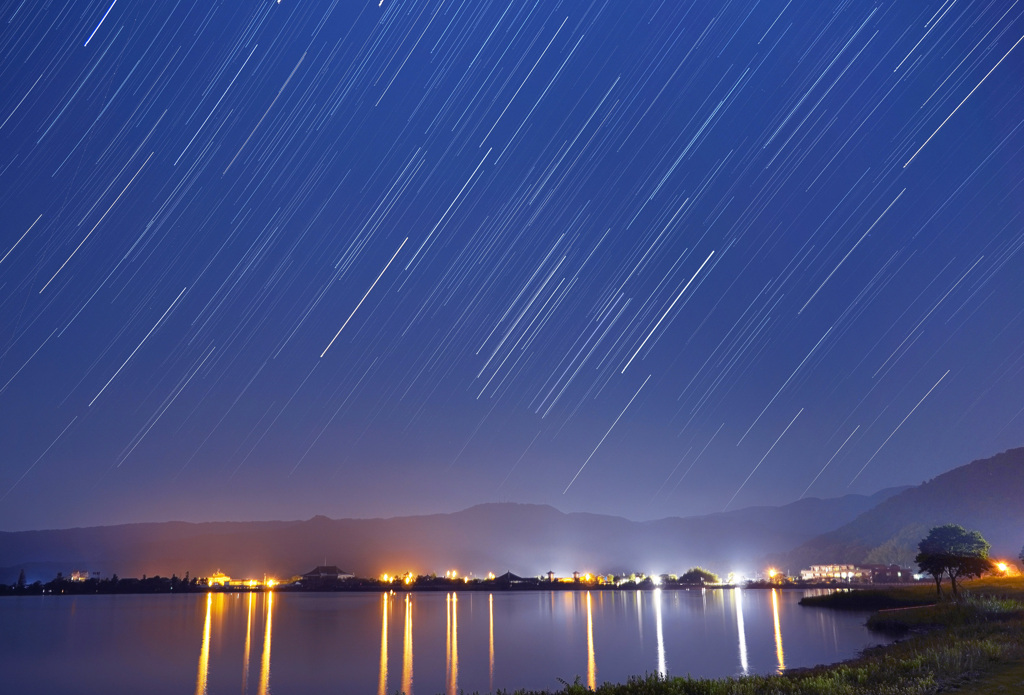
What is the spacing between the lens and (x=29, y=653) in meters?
61.7

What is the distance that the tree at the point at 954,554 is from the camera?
61.5 metres

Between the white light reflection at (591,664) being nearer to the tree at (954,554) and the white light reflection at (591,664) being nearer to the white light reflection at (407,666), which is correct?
the white light reflection at (407,666)

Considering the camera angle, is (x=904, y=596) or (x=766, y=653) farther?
(x=904, y=596)

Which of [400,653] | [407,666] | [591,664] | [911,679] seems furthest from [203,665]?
[911,679]

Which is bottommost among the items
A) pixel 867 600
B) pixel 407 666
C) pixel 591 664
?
pixel 591 664

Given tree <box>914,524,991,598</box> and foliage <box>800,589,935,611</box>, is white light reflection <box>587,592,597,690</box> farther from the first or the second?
foliage <box>800,589,935,611</box>

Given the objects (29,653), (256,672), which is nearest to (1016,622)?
(256,672)

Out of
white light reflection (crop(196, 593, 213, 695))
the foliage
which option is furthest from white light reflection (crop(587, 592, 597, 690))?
the foliage

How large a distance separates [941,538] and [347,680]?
175ft

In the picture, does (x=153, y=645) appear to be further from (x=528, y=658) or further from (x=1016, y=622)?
(x=1016, y=622)

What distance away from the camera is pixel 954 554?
61.6 meters

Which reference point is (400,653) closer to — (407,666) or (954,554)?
(407,666)

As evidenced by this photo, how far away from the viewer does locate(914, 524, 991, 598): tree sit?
6150cm

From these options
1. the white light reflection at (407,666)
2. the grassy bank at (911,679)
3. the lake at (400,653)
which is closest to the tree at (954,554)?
the lake at (400,653)
